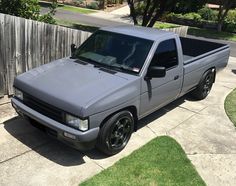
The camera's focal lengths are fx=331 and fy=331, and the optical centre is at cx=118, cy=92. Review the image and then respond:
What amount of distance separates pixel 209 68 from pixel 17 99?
5071 millimetres

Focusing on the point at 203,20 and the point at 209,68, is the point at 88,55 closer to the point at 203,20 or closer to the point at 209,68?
the point at 209,68

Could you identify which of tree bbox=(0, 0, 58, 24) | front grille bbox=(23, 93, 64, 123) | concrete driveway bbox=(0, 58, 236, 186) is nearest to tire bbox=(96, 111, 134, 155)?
concrete driveway bbox=(0, 58, 236, 186)

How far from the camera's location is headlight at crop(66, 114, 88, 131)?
4976 mm

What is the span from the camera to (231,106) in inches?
338

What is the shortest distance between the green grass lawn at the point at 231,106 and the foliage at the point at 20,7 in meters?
5.92

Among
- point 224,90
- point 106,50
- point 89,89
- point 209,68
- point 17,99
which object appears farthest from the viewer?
point 224,90

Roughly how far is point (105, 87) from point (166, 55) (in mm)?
1844

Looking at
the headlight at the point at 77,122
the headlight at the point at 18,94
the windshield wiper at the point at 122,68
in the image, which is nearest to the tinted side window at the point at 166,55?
the windshield wiper at the point at 122,68

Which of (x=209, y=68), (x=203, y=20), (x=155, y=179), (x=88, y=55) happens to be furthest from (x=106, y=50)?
(x=203, y=20)

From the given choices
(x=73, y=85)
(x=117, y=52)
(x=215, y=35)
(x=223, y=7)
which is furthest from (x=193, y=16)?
(x=73, y=85)

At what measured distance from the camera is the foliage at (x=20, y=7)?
8.97 metres

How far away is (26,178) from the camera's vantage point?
16.3ft

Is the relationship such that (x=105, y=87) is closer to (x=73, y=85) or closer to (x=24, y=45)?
(x=73, y=85)

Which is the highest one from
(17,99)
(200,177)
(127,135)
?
(17,99)
